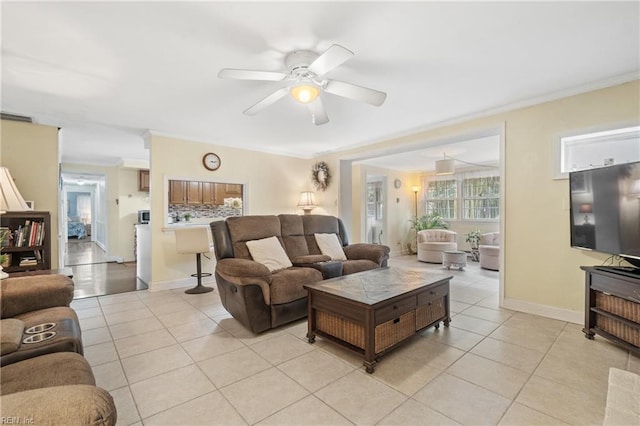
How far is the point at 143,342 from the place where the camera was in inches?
99.5

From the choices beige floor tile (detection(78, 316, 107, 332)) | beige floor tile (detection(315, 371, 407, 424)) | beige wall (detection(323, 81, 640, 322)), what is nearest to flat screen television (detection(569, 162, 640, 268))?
beige wall (detection(323, 81, 640, 322))

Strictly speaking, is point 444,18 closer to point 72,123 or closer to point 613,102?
point 613,102

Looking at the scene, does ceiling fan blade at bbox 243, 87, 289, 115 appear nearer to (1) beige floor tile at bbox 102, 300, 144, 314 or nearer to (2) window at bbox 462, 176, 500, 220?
(1) beige floor tile at bbox 102, 300, 144, 314

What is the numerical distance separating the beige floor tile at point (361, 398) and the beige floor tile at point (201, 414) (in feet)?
1.69

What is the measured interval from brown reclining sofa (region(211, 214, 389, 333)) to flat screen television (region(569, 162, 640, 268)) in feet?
6.68

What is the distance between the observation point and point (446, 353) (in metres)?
2.29

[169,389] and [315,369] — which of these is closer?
[169,389]

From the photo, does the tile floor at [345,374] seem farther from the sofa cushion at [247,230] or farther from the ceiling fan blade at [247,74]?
the ceiling fan blade at [247,74]

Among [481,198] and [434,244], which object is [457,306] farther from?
[481,198]

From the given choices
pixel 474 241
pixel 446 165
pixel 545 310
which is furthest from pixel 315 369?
pixel 474 241

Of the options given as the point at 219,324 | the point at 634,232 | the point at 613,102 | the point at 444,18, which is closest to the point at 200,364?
the point at 219,324

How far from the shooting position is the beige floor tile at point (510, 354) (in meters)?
2.12

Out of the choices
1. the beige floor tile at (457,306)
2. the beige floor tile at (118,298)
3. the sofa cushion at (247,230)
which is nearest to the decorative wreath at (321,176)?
the sofa cushion at (247,230)

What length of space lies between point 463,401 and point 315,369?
948mm
